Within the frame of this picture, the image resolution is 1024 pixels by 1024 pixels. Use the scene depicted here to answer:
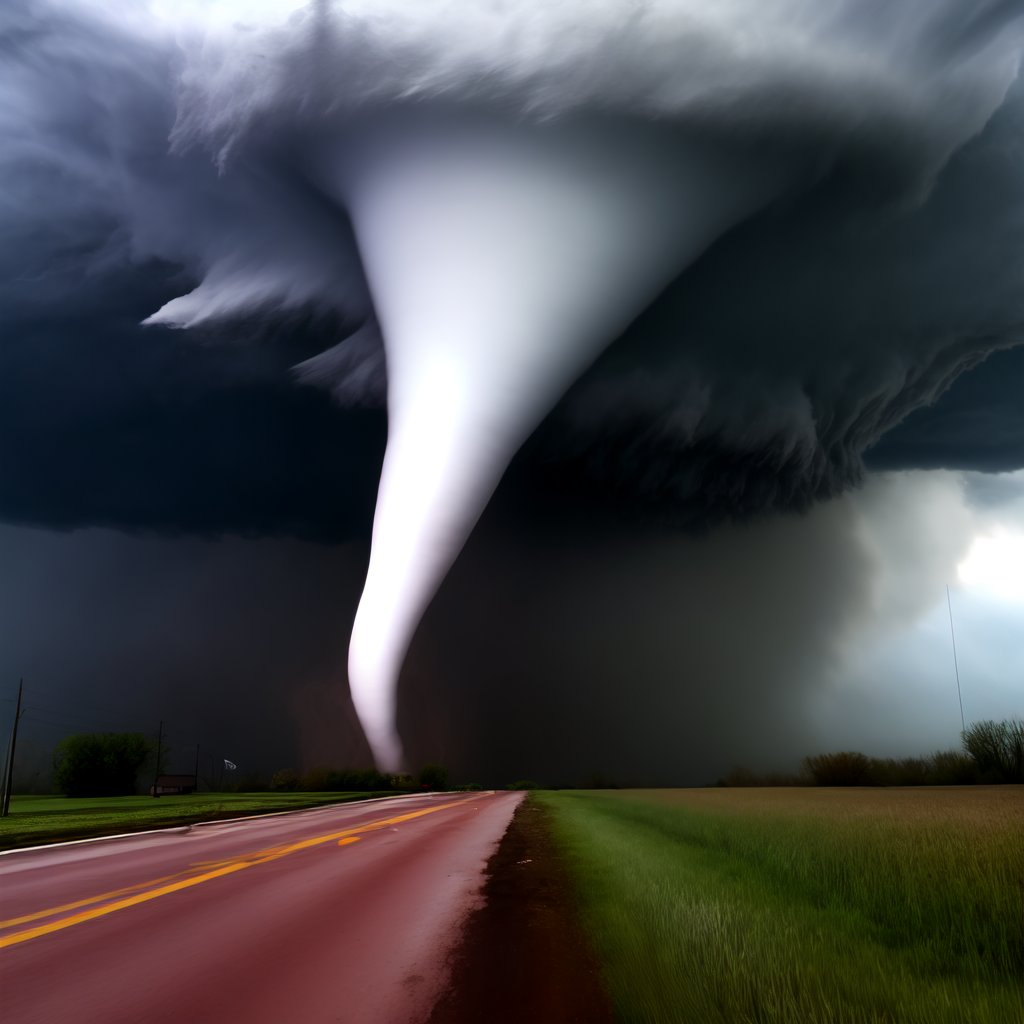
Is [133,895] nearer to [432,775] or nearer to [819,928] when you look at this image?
[819,928]

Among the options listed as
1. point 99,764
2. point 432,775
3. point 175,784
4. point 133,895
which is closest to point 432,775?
point 432,775

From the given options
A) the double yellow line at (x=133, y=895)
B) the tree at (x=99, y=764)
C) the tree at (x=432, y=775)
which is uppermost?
the double yellow line at (x=133, y=895)

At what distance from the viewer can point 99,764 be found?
11506 centimetres

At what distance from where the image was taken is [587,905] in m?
8.86

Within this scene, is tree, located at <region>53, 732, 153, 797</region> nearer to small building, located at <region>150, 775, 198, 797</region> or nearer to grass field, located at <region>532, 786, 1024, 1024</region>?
small building, located at <region>150, 775, 198, 797</region>

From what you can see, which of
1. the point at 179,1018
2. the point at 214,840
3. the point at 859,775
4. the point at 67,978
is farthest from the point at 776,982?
the point at 859,775

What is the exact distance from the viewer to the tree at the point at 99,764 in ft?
374

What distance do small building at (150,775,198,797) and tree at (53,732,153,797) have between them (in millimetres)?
7806

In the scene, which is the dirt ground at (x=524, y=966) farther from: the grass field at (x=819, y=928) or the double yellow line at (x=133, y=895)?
the double yellow line at (x=133, y=895)

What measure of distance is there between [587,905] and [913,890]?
11.9ft

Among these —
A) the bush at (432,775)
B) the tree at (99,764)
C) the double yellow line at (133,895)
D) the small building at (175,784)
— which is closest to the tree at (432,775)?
the bush at (432,775)

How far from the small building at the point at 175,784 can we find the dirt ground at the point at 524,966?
136 meters

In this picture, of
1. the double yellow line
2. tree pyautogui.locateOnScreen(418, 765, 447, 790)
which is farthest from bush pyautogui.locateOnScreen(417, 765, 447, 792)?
the double yellow line

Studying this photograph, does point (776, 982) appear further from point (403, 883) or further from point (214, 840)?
point (214, 840)
